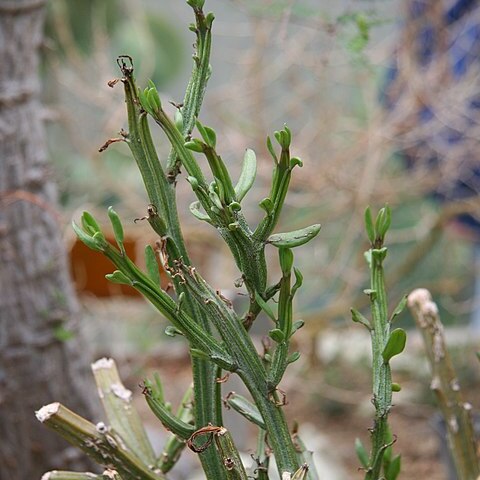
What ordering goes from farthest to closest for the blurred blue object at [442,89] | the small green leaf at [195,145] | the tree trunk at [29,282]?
the blurred blue object at [442,89] < the tree trunk at [29,282] < the small green leaf at [195,145]

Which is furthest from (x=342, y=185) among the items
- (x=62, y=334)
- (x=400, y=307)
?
(x=400, y=307)

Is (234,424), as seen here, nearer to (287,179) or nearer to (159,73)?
(287,179)

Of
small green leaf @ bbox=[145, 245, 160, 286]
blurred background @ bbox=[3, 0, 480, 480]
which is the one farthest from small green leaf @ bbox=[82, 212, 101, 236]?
blurred background @ bbox=[3, 0, 480, 480]

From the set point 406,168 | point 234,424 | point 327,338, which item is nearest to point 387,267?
point 327,338

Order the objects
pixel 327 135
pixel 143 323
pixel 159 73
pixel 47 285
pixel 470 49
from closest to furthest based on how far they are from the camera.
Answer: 1. pixel 47 285
2. pixel 470 49
3. pixel 327 135
4. pixel 143 323
5. pixel 159 73

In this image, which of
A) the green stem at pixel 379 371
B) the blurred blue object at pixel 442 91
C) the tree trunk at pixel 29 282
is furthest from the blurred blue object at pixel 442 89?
the green stem at pixel 379 371

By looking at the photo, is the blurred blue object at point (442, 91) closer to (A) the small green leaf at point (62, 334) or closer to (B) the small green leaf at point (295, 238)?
(A) the small green leaf at point (62, 334)

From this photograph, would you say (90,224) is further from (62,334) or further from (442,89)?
(442,89)
